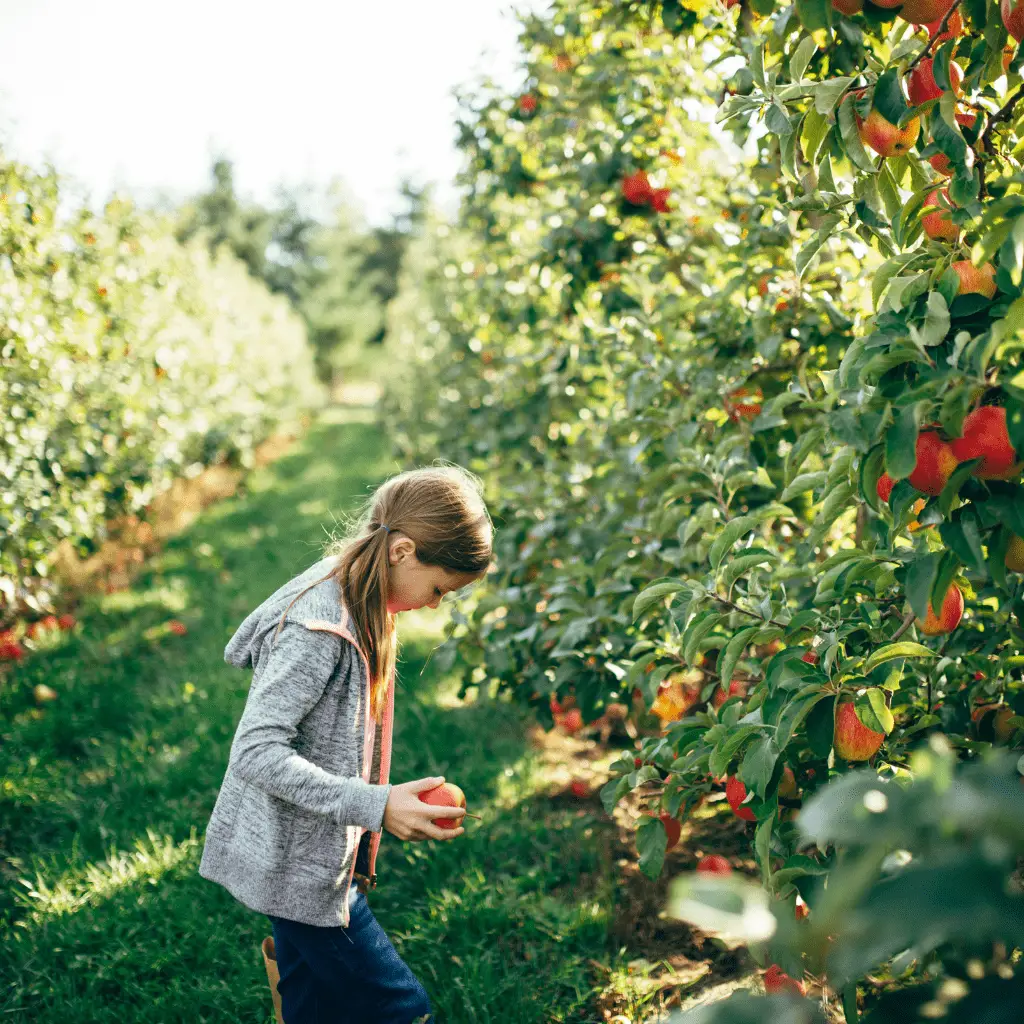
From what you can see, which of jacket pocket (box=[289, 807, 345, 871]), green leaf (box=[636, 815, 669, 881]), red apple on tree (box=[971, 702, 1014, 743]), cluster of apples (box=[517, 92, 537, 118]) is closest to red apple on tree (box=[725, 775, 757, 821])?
green leaf (box=[636, 815, 669, 881])

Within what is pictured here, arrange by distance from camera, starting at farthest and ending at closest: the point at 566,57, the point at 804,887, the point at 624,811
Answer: the point at 566,57, the point at 624,811, the point at 804,887

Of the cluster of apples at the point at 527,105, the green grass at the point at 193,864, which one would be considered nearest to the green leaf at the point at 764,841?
the green grass at the point at 193,864

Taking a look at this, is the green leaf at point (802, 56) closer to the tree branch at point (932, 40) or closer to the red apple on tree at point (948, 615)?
the tree branch at point (932, 40)

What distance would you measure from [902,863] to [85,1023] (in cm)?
204

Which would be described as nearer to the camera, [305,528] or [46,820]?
[46,820]

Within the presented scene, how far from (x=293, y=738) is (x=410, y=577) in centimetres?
37

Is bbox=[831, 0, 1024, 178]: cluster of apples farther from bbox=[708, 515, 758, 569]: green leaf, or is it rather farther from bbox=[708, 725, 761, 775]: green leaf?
bbox=[708, 725, 761, 775]: green leaf

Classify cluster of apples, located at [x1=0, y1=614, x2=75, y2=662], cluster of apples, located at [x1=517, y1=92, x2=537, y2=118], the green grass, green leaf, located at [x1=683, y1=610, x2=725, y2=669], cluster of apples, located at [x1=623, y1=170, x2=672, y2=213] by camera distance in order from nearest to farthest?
green leaf, located at [x1=683, y1=610, x2=725, y2=669]
the green grass
cluster of apples, located at [x1=623, y1=170, x2=672, y2=213]
cluster of apples, located at [x1=517, y1=92, x2=537, y2=118]
cluster of apples, located at [x1=0, y1=614, x2=75, y2=662]

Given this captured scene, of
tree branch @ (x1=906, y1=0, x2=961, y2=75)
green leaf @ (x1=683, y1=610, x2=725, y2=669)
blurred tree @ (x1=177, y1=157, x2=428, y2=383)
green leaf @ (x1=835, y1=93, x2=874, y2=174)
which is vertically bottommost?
green leaf @ (x1=683, y1=610, x2=725, y2=669)

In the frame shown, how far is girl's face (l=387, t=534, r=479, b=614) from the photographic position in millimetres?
1637

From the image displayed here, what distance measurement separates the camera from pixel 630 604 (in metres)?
2.09

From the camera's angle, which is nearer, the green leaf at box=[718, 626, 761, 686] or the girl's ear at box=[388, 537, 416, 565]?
the green leaf at box=[718, 626, 761, 686]

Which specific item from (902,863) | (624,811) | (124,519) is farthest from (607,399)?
(124,519)

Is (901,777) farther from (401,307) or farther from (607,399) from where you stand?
(401,307)
